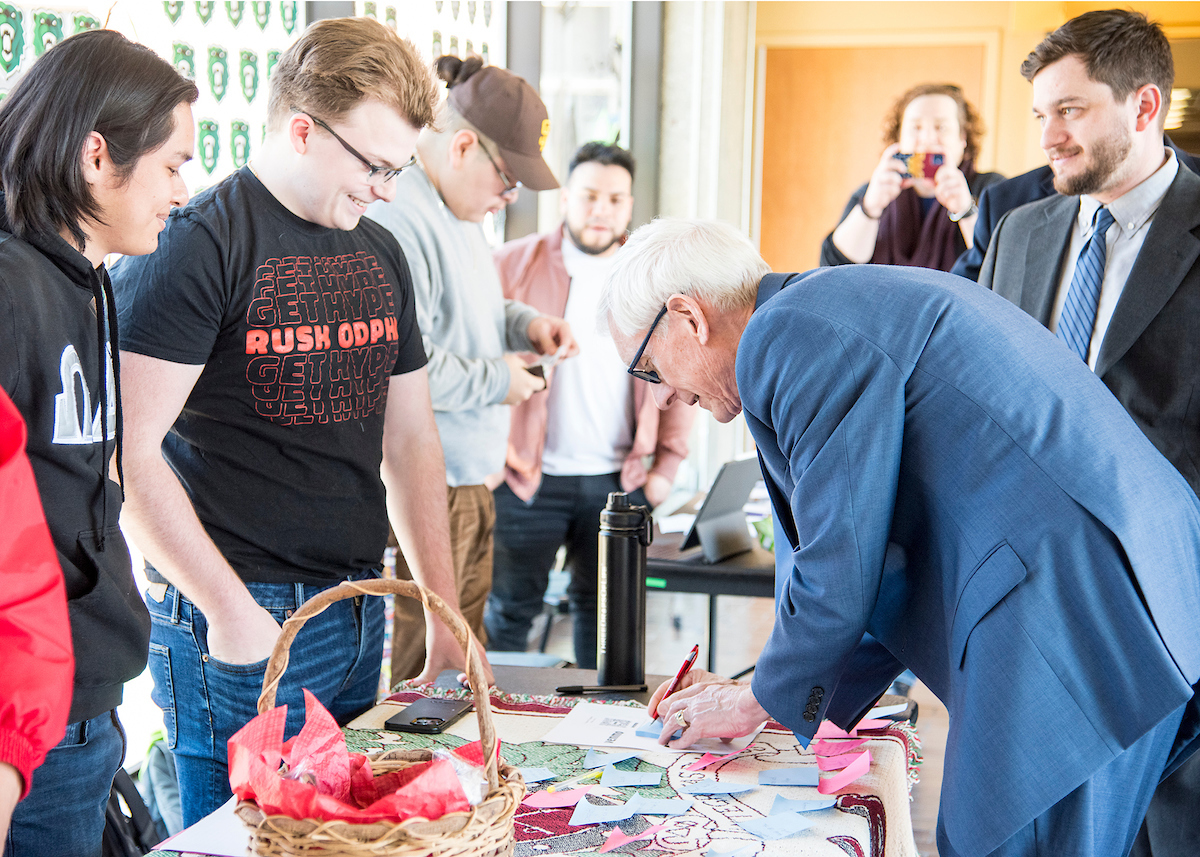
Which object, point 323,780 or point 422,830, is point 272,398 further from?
point 422,830

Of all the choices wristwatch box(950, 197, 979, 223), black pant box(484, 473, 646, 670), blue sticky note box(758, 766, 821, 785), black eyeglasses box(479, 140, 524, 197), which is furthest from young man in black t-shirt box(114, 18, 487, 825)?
wristwatch box(950, 197, 979, 223)

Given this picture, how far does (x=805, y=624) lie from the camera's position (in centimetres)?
121

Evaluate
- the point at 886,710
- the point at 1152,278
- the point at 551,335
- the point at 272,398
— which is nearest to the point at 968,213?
the point at 1152,278

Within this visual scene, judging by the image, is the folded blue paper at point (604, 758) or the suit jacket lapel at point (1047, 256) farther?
the suit jacket lapel at point (1047, 256)

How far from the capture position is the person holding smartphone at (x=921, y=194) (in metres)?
3.03

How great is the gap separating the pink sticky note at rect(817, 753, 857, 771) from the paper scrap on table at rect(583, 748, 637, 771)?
0.24 meters

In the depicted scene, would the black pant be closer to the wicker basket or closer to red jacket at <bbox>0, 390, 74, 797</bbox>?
the wicker basket

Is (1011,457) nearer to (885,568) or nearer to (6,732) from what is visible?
(885,568)

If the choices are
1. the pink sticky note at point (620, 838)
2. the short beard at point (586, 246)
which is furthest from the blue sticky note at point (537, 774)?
the short beard at point (586, 246)

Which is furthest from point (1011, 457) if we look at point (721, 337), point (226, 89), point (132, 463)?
point (226, 89)

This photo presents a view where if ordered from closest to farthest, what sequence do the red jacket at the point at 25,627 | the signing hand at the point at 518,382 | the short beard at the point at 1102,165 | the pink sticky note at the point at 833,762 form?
the red jacket at the point at 25,627 → the pink sticky note at the point at 833,762 → the short beard at the point at 1102,165 → the signing hand at the point at 518,382

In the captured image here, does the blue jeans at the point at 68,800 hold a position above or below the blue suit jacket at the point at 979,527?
below

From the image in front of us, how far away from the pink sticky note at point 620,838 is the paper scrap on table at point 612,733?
217 mm

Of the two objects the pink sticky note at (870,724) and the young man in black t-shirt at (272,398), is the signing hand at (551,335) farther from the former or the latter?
the pink sticky note at (870,724)
